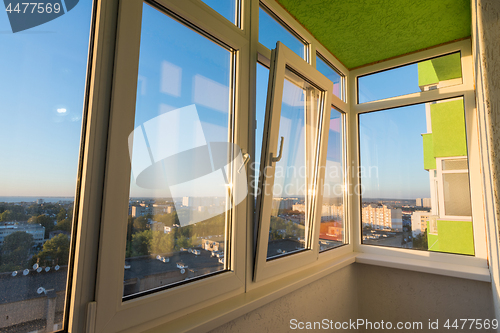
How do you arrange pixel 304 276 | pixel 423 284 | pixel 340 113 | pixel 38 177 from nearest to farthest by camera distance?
pixel 38 177
pixel 304 276
pixel 423 284
pixel 340 113

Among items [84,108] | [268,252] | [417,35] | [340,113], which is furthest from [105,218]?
[417,35]

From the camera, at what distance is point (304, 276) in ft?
6.40

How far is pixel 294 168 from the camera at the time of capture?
198 centimetres

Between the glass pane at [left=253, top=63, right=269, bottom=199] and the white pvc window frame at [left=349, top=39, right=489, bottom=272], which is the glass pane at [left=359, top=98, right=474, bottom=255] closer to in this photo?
the white pvc window frame at [left=349, top=39, right=489, bottom=272]

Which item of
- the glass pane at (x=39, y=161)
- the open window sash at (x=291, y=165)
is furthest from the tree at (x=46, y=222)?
the open window sash at (x=291, y=165)

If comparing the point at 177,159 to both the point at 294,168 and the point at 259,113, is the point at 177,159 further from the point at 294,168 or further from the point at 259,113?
the point at 294,168

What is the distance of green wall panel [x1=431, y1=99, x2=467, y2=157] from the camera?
8.26 ft

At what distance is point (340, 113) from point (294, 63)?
4.60 feet

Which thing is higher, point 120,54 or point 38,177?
point 120,54

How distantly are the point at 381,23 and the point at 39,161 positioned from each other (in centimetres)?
256

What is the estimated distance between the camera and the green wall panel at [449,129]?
2518 millimetres

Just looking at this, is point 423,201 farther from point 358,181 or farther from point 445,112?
point 445,112

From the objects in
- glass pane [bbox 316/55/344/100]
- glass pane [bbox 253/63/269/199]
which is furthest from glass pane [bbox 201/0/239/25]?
glass pane [bbox 316/55/344/100]

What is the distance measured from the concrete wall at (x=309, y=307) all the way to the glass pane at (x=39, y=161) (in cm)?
79
